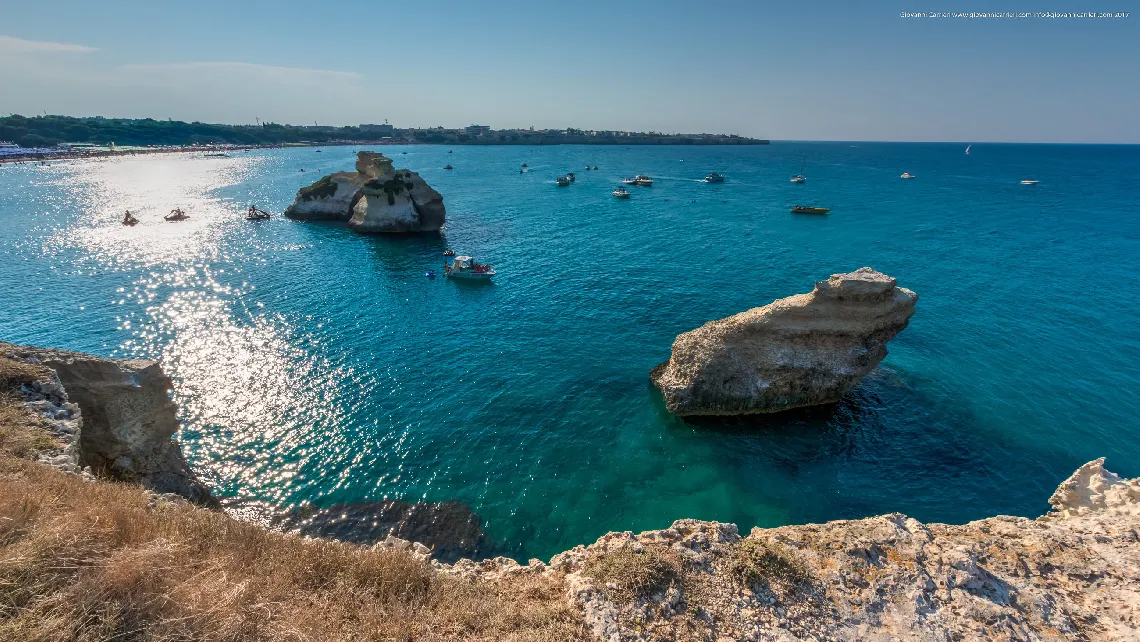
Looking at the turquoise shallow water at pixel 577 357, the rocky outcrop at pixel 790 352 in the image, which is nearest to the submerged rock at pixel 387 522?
the turquoise shallow water at pixel 577 357

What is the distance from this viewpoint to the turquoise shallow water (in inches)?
797

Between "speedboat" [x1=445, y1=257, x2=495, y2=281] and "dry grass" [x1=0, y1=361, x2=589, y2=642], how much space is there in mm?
35515

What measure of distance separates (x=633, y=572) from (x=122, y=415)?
1849cm

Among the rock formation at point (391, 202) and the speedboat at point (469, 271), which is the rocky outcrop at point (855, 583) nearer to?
the speedboat at point (469, 271)

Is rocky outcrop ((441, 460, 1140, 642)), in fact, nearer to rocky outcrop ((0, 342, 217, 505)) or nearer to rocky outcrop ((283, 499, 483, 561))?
rocky outcrop ((283, 499, 483, 561))

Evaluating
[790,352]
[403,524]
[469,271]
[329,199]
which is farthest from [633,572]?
[329,199]

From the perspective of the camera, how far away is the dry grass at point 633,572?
30.2ft

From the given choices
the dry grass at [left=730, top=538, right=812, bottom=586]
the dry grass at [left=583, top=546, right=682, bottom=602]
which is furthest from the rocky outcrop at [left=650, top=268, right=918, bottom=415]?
the dry grass at [left=583, top=546, right=682, bottom=602]

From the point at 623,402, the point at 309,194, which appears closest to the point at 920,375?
the point at 623,402

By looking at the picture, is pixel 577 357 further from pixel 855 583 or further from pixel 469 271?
pixel 855 583

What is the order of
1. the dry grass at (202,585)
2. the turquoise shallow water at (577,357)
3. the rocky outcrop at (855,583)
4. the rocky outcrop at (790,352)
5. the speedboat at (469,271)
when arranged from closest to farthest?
the dry grass at (202,585) < the rocky outcrop at (855,583) < the turquoise shallow water at (577,357) < the rocky outcrop at (790,352) < the speedboat at (469,271)

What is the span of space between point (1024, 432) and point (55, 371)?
40.3 m

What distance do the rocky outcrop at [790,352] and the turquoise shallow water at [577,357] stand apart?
128 centimetres

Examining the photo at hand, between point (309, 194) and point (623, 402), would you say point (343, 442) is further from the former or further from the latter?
point (309, 194)
